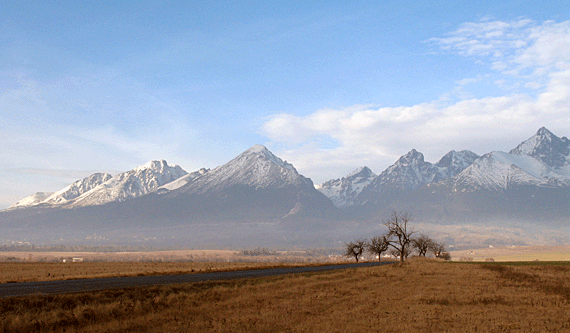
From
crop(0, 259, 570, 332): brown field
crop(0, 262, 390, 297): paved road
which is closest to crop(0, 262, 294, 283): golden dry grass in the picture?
crop(0, 262, 390, 297): paved road

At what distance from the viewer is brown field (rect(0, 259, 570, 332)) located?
24.0 metres

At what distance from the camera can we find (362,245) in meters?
129

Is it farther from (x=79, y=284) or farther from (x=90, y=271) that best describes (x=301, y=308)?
(x=90, y=271)

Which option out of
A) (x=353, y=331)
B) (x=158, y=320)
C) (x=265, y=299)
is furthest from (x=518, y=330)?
(x=158, y=320)

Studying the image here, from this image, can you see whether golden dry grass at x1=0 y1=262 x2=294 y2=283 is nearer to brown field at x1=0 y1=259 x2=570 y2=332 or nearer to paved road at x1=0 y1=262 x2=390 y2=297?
paved road at x1=0 y1=262 x2=390 y2=297

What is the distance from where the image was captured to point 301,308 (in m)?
29.7

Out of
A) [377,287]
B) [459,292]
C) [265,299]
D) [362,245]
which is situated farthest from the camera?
[362,245]

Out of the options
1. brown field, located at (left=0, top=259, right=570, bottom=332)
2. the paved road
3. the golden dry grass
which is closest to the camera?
brown field, located at (left=0, top=259, right=570, bottom=332)

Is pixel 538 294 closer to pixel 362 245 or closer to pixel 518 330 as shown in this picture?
pixel 518 330

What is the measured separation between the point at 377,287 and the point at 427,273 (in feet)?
54.8

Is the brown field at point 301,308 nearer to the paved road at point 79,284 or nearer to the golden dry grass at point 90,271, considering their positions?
the paved road at point 79,284

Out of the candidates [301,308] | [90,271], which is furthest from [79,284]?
[90,271]

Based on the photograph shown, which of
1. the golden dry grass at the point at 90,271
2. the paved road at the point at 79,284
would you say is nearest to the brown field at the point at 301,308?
the paved road at the point at 79,284

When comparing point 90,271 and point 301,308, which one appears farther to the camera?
point 90,271
